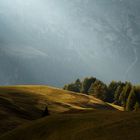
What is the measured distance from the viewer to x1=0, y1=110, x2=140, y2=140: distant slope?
119 ft

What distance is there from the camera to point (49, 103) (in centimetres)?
12012

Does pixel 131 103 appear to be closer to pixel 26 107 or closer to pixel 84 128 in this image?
pixel 26 107

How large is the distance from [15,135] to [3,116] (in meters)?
35.0

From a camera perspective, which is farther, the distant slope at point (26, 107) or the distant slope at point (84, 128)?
the distant slope at point (26, 107)

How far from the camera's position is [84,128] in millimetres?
40062

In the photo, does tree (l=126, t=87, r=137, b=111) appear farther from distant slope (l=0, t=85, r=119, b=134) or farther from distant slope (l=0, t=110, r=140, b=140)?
distant slope (l=0, t=110, r=140, b=140)

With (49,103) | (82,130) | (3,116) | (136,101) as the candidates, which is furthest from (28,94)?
(82,130)

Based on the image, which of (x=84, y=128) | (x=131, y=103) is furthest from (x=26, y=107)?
(x=84, y=128)

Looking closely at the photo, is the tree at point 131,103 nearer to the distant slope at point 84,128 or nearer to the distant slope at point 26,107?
the distant slope at point 26,107

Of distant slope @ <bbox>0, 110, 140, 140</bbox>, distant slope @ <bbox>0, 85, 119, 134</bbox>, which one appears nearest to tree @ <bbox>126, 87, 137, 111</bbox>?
distant slope @ <bbox>0, 85, 119, 134</bbox>

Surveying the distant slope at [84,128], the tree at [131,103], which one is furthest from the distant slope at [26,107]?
the distant slope at [84,128]

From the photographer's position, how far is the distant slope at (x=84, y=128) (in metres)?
36.1

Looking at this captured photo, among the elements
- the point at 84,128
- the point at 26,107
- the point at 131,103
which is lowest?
the point at 26,107

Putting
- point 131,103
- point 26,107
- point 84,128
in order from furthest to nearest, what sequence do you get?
point 131,103 < point 26,107 < point 84,128
